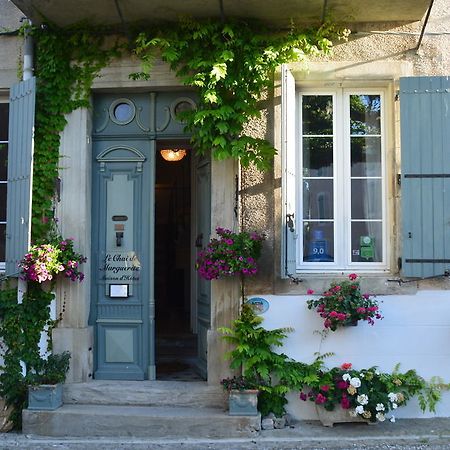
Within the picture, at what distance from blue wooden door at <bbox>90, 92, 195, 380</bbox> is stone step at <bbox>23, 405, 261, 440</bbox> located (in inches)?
25.5

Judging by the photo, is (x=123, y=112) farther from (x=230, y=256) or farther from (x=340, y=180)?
(x=340, y=180)

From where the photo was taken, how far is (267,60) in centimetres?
579

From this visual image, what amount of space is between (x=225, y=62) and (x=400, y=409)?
11.4 feet

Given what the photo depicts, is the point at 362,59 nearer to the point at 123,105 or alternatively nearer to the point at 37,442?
the point at 123,105

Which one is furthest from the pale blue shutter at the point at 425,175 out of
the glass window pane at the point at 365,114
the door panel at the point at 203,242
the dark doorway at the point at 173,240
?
the dark doorway at the point at 173,240

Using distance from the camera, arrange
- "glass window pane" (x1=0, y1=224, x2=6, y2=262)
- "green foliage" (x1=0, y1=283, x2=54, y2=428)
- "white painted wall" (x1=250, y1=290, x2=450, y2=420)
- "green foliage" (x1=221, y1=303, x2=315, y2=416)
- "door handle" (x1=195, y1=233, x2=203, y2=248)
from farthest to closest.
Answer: "door handle" (x1=195, y1=233, x2=203, y2=248)
"glass window pane" (x1=0, y1=224, x2=6, y2=262)
"green foliage" (x1=0, y1=283, x2=54, y2=428)
"white painted wall" (x1=250, y1=290, x2=450, y2=420)
"green foliage" (x1=221, y1=303, x2=315, y2=416)

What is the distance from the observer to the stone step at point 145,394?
594 centimetres

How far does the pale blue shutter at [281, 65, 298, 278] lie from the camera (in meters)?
5.75

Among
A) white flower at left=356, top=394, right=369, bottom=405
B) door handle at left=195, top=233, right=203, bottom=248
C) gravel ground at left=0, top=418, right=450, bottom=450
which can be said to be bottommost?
gravel ground at left=0, top=418, right=450, bottom=450

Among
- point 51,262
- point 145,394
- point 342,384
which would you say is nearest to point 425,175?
point 342,384

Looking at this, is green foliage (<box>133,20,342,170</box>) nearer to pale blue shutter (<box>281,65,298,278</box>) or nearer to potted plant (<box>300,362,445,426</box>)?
pale blue shutter (<box>281,65,298,278</box>)

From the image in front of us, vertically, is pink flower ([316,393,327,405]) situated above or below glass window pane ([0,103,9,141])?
below

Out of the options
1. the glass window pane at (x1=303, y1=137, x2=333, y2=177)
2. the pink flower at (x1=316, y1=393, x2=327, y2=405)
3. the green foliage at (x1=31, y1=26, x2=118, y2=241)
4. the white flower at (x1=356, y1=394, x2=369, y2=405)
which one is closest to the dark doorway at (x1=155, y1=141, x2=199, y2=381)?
the green foliage at (x1=31, y1=26, x2=118, y2=241)

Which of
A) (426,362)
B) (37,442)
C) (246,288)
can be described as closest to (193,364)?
(246,288)
